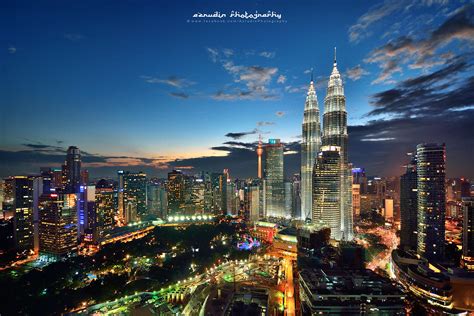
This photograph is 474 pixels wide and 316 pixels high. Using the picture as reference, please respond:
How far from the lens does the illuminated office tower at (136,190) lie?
33531 millimetres

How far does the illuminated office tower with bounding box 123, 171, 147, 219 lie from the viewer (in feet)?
110

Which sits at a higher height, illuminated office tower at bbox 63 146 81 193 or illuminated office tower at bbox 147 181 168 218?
illuminated office tower at bbox 63 146 81 193

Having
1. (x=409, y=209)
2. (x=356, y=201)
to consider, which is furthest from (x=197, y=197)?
(x=409, y=209)

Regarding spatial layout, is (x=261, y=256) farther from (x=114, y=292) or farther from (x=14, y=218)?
(x=14, y=218)

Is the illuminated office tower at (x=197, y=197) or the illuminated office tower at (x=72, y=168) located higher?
the illuminated office tower at (x=72, y=168)

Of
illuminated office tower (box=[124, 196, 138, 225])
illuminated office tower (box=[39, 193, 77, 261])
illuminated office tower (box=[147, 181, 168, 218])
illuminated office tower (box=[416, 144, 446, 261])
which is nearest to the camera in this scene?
illuminated office tower (box=[416, 144, 446, 261])

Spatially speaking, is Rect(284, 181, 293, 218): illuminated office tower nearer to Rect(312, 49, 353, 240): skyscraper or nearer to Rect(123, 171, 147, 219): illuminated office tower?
Rect(312, 49, 353, 240): skyscraper

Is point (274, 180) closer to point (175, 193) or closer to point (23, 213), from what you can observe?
point (175, 193)

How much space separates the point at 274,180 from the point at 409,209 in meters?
18.7

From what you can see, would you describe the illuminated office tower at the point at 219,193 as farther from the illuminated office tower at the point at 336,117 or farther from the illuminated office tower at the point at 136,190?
the illuminated office tower at the point at 336,117

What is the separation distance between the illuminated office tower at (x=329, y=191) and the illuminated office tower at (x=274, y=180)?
39.6ft

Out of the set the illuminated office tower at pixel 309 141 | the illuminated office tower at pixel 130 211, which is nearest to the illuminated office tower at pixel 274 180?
the illuminated office tower at pixel 309 141

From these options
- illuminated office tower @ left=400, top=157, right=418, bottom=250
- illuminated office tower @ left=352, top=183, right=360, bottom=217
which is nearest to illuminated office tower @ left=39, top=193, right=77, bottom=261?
illuminated office tower @ left=400, top=157, right=418, bottom=250

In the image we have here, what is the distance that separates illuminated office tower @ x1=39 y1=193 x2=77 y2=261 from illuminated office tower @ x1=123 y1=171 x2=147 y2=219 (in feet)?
42.2
